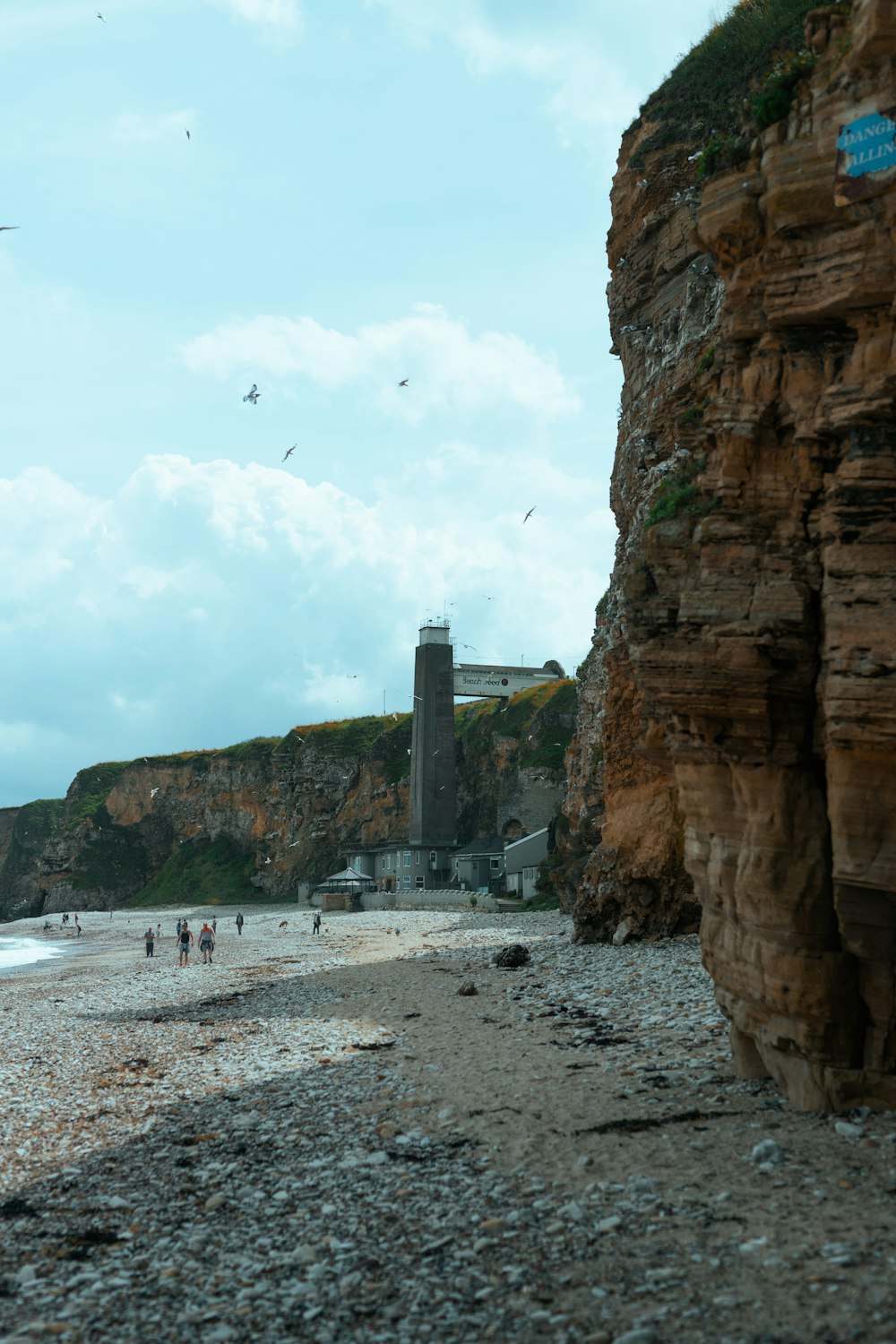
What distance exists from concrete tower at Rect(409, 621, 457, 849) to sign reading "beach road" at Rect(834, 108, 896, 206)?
2775 inches

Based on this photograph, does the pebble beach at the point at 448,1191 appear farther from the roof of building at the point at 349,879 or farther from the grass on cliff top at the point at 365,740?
the grass on cliff top at the point at 365,740

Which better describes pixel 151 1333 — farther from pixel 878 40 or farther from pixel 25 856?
pixel 25 856

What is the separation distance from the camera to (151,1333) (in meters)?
7.31

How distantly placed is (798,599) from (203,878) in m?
94.2

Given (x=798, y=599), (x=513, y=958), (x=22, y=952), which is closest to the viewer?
(x=798, y=599)

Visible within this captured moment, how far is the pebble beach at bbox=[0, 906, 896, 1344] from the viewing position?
7.03 metres

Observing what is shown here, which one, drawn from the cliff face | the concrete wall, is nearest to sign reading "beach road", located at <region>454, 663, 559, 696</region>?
the concrete wall

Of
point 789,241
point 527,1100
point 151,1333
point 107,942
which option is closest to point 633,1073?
point 527,1100

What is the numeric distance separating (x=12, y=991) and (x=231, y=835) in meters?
67.7

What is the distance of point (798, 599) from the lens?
1009 cm

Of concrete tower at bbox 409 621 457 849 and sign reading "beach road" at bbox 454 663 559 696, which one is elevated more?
sign reading "beach road" at bbox 454 663 559 696

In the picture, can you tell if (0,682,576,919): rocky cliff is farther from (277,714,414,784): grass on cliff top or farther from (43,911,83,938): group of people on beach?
(43,911,83,938): group of people on beach

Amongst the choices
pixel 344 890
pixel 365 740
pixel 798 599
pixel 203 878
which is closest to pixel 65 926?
pixel 203 878

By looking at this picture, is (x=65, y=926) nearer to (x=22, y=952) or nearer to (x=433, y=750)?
(x=22, y=952)
